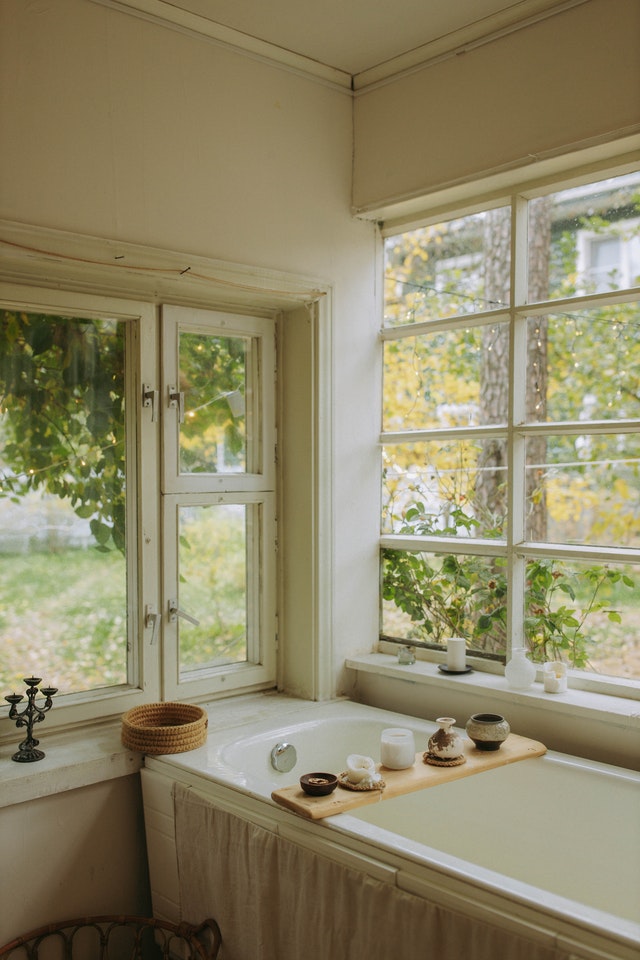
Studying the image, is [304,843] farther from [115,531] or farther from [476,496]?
[476,496]

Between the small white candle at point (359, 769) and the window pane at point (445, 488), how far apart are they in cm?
95

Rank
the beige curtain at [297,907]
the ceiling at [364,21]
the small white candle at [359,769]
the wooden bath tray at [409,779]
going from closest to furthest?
1. the beige curtain at [297,907]
2. the wooden bath tray at [409,779]
3. the small white candle at [359,769]
4. the ceiling at [364,21]

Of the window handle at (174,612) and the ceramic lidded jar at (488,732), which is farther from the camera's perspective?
the window handle at (174,612)

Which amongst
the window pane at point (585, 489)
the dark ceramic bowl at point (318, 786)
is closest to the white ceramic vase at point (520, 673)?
the window pane at point (585, 489)

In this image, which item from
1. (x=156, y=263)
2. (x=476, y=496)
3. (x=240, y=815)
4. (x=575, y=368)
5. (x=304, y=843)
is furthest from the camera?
(x=476, y=496)

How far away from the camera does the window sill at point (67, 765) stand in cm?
214

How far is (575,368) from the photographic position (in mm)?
2646

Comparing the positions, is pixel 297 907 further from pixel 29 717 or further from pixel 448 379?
pixel 448 379

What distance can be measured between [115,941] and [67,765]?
0.52m

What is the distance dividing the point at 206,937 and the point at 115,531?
1143 millimetres

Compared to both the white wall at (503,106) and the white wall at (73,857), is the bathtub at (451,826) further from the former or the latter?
the white wall at (503,106)

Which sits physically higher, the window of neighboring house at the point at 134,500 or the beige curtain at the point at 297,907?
the window of neighboring house at the point at 134,500

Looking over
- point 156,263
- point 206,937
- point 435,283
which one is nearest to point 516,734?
point 206,937

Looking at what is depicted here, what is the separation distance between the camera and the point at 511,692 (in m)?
2.52
